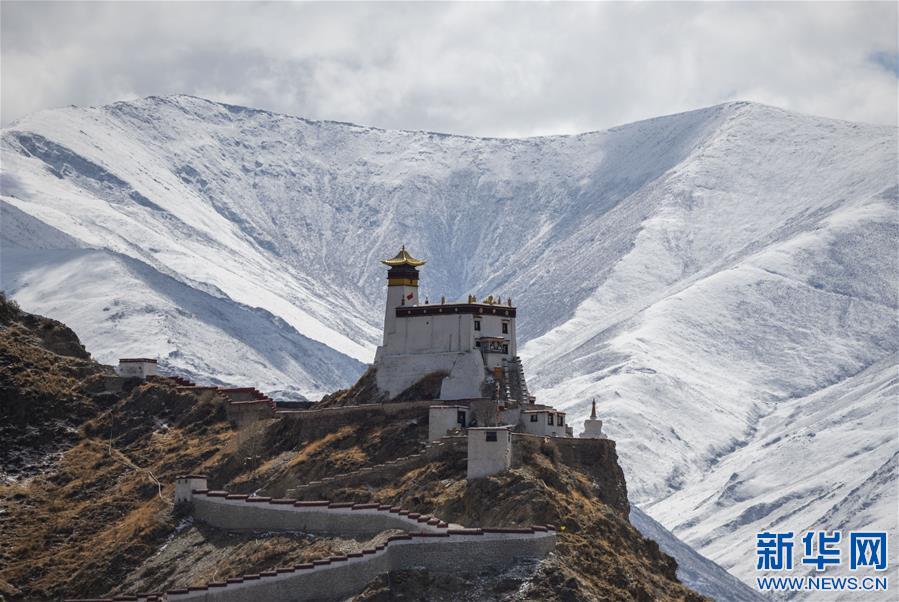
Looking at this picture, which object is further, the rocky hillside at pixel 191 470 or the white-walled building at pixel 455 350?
the white-walled building at pixel 455 350

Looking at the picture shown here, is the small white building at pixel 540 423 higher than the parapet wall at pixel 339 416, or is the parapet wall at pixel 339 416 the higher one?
the parapet wall at pixel 339 416

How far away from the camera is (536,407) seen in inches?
5689

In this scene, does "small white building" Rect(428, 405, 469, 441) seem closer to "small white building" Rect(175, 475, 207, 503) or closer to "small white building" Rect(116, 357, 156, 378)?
"small white building" Rect(175, 475, 207, 503)

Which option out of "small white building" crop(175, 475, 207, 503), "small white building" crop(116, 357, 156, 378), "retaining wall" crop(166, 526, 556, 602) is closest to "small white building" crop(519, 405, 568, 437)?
"small white building" crop(175, 475, 207, 503)

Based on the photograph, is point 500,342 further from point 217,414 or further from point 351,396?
point 217,414

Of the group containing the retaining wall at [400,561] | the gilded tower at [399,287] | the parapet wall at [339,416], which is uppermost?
the gilded tower at [399,287]

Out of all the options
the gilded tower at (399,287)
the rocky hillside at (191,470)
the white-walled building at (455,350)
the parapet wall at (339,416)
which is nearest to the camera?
the rocky hillside at (191,470)

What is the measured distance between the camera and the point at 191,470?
149750 millimetres

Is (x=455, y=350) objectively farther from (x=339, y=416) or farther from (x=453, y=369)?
(x=339, y=416)

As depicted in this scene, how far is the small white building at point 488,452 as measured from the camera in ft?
409

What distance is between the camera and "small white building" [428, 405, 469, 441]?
135 m

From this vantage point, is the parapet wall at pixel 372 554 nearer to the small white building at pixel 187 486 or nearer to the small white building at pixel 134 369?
the small white building at pixel 187 486

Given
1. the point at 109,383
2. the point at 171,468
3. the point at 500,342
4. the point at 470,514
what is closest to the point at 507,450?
the point at 470,514

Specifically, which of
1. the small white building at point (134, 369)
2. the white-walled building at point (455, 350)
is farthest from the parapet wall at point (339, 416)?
the small white building at point (134, 369)
